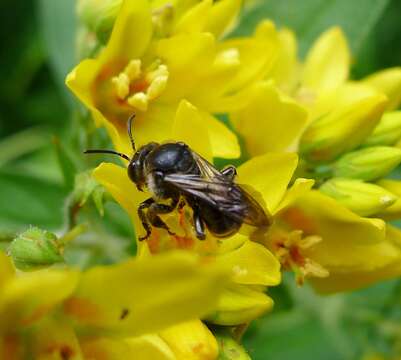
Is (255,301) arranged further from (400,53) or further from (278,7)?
(400,53)

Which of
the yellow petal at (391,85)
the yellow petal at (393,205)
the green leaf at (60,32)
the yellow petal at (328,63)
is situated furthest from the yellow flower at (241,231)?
the green leaf at (60,32)

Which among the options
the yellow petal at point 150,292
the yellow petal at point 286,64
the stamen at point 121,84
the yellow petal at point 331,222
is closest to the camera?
the yellow petal at point 150,292

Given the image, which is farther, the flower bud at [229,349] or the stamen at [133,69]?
the stamen at [133,69]

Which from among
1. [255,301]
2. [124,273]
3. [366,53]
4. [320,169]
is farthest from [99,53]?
[366,53]

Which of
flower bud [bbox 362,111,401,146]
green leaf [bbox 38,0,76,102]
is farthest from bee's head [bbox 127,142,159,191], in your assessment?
green leaf [bbox 38,0,76,102]

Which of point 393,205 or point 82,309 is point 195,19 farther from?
point 82,309

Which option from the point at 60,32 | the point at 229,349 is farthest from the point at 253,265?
the point at 60,32

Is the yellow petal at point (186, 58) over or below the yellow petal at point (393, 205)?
over

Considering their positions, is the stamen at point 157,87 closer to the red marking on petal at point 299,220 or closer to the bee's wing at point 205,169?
the bee's wing at point 205,169
